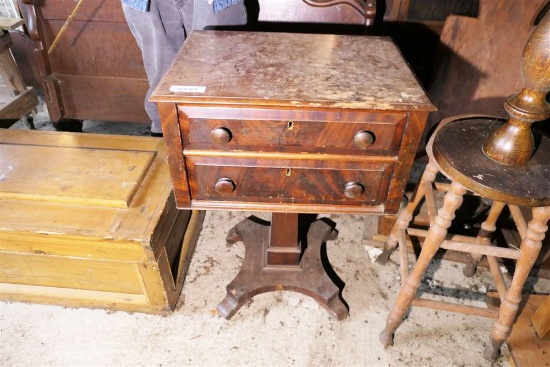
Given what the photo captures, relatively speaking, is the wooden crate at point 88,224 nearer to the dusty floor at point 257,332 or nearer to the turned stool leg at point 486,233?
the dusty floor at point 257,332

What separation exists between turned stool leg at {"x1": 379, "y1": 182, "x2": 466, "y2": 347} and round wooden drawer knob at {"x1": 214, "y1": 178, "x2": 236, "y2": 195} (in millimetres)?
687

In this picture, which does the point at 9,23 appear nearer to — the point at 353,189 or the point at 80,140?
the point at 80,140

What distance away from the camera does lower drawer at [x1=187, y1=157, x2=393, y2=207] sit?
3.92ft

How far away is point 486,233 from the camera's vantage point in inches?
69.8

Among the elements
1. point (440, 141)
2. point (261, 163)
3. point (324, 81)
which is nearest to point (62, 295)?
point (261, 163)

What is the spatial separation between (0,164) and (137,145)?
0.57m

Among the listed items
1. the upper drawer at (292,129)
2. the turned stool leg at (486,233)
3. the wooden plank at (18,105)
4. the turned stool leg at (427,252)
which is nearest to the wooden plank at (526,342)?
the turned stool leg at (486,233)

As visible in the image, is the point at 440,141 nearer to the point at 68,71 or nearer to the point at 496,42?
the point at 496,42

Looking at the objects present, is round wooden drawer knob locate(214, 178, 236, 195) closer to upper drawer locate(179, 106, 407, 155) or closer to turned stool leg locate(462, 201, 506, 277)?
upper drawer locate(179, 106, 407, 155)

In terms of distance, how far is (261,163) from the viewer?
1188 mm

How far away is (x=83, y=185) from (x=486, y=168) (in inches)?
58.1

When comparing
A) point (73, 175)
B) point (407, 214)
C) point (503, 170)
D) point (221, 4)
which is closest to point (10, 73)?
point (73, 175)

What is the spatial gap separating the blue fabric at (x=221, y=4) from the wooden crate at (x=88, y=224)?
67 centimetres

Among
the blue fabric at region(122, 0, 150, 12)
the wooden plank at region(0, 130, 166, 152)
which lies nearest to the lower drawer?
the wooden plank at region(0, 130, 166, 152)
